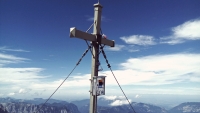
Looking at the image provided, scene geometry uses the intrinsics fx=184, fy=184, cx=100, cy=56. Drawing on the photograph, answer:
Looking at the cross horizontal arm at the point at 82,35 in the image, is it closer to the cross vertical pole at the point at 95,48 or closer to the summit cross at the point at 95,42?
the summit cross at the point at 95,42

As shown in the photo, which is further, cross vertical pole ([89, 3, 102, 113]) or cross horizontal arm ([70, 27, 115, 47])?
cross vertical pole ([89, 3, 102, 113])

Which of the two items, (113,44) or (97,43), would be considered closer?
(97,43)

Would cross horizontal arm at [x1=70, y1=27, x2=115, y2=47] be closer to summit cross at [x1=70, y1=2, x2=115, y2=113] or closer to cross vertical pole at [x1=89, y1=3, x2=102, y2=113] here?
summit cross at [x1=70, y1=2, x2=115, y2=113]

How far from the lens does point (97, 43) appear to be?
7.44 m

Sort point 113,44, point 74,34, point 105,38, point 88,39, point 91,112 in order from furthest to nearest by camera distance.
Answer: point 113,44 < point 105,38 < point 91,112 < point 88,39 < point 74,34

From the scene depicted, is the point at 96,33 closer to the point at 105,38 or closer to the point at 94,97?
the point at 105,38

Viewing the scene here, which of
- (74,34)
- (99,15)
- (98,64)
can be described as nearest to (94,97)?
(98,64)

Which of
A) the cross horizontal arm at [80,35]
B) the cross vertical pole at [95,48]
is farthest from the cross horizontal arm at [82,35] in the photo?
the cross vertical pole at [95,48]

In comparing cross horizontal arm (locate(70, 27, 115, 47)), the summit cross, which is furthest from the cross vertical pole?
cross horizontal arm (locate(70, 27, 115, 47))

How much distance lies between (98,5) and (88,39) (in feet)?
4.91

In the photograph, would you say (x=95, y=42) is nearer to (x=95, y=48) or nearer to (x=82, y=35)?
(x=95, y=48)

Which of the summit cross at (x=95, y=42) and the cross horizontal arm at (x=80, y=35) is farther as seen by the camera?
the summit cross at (x=95, y=42)

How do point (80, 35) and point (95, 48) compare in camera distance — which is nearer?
point (80, 35)

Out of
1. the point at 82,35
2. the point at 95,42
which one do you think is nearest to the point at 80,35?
the point at 82,35
